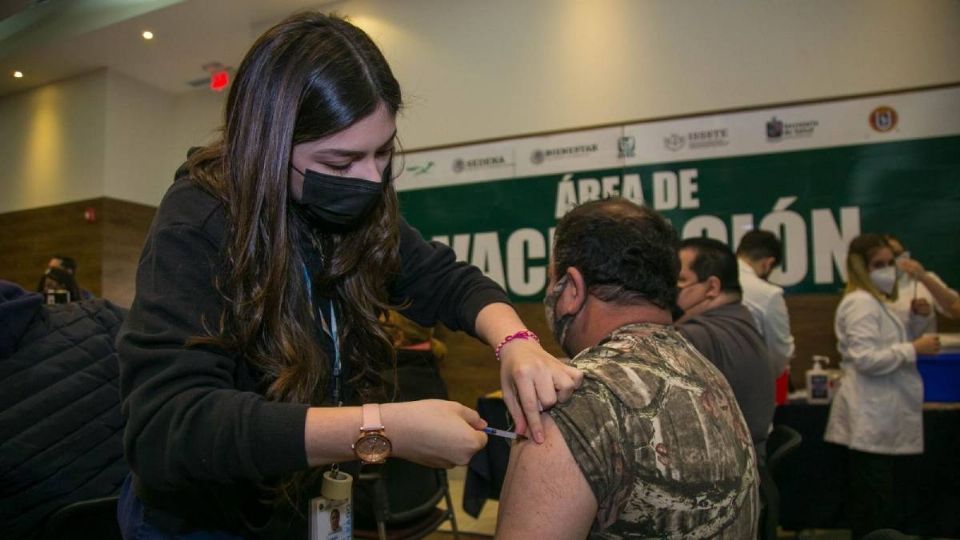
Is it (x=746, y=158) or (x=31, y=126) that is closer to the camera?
(x=746, y=158)

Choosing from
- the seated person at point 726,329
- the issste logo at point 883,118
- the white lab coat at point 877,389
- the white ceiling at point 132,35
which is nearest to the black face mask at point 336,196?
the seated person at point 726,329

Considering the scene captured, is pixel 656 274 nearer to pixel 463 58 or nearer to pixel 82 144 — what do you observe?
pixel 463 58

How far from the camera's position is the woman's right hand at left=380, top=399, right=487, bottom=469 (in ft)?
2.34

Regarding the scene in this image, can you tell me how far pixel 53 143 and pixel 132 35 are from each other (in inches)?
73.4

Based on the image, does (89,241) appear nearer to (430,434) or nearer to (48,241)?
(48,241)

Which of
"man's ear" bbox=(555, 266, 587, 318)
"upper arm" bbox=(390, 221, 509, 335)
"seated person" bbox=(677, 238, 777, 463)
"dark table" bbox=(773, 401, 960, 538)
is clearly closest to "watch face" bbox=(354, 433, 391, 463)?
"upper arm" bbox=(390, 221, 509, 335)

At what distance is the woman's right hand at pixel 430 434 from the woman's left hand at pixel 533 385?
0.49 feet

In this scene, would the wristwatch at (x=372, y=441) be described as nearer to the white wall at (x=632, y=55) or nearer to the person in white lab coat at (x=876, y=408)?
the person in white lab coat at (x=876, y=408)

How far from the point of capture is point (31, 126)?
6.95 meters

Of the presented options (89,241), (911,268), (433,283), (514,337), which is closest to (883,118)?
(911,268)

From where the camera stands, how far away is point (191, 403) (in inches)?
27.7

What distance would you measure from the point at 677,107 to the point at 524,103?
3.75ft

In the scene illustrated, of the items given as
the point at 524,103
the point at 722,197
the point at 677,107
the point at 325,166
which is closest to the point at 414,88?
the point at 524,103

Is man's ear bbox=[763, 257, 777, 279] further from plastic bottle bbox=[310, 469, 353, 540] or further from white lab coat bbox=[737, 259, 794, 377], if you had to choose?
plastic bottle bbox=[310, 469, 353, 540]
